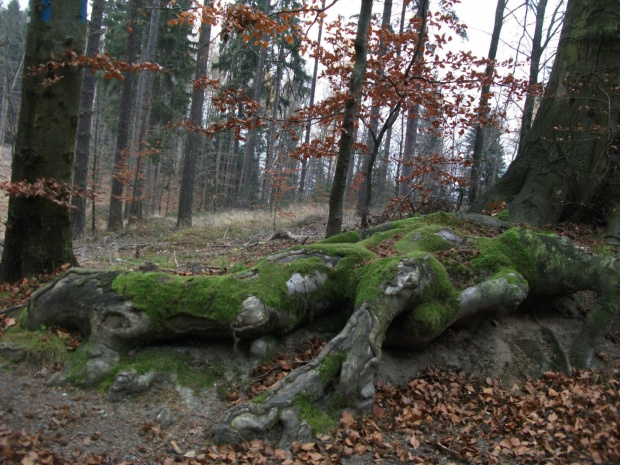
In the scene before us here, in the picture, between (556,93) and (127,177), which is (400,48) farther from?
(127,177)

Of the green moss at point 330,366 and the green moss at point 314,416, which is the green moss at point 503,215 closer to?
the green moss at point 330,366

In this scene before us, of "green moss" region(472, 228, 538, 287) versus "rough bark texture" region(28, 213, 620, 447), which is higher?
"green moss" region(472, 228, 538, 287)

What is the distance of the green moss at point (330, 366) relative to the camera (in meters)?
3.74

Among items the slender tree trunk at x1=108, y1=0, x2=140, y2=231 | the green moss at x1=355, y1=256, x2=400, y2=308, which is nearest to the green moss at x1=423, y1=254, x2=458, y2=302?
the green moss at x1=355, y1=256, x2=400, y2=308

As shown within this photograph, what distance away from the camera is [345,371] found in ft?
12.5

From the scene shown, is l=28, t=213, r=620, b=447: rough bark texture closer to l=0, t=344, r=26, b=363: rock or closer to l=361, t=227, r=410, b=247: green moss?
l=361, t=227, r=410, b=247: green moss

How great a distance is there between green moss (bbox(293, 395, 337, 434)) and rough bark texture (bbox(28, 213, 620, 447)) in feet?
0.10

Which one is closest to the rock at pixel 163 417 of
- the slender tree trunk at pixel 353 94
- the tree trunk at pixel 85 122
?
the slender tree trunk at pixel 353 94

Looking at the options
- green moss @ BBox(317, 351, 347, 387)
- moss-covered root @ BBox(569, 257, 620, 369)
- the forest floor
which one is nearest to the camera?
the forest floor

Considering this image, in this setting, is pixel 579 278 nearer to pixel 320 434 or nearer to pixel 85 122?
pixel 320 434

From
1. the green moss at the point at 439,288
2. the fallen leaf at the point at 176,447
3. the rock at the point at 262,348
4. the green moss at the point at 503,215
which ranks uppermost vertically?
the green moss at the point at 503,215

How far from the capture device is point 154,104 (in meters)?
22.4

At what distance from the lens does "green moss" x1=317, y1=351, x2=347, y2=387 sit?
3744 mm

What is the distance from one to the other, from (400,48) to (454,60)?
118 cm
